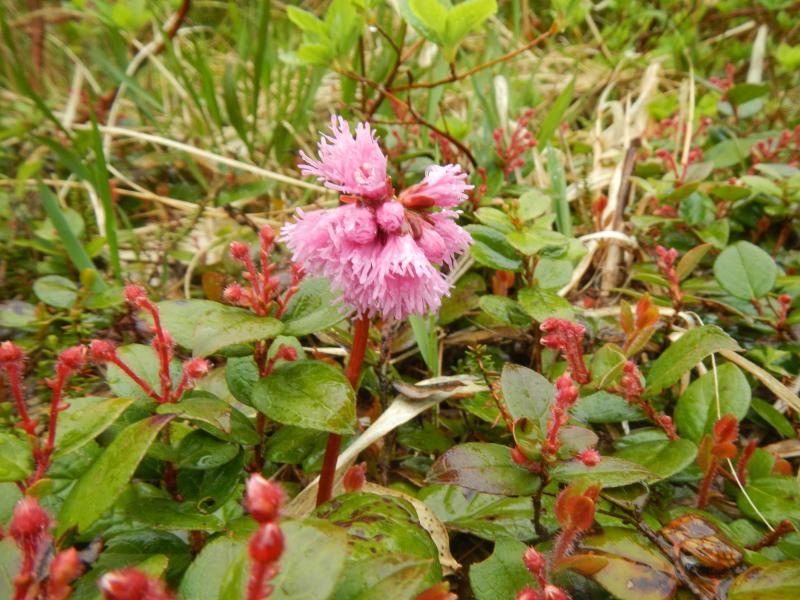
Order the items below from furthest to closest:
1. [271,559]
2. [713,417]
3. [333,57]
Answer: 1. [333,57]
2. [713,417]
3. [271,559]

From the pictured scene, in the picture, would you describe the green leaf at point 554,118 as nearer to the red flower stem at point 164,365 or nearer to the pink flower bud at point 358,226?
the pink flower bud at point 358,226

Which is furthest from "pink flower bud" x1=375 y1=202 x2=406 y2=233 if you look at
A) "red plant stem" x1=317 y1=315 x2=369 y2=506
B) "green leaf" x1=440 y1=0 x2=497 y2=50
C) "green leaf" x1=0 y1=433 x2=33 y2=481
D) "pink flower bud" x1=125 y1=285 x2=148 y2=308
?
"green leaf" x1=440 y1=0 x2=497 y2=50

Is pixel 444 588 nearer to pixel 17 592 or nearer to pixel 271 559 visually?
pixel 271 559

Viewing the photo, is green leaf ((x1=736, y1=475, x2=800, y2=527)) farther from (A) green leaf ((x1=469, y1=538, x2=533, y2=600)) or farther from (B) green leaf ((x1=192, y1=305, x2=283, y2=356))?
(B) green leaf ((x1=192, y1=305, x2=283, y2=356))

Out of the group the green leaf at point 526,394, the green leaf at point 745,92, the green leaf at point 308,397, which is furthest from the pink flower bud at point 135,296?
the green leaf at point 745,92

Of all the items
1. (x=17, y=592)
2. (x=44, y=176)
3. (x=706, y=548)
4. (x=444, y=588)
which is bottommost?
(x=706, y=548)

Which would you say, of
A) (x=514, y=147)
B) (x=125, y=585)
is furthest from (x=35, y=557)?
(x=514, y=147)

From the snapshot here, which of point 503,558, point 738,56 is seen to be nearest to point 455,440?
point 503,558
